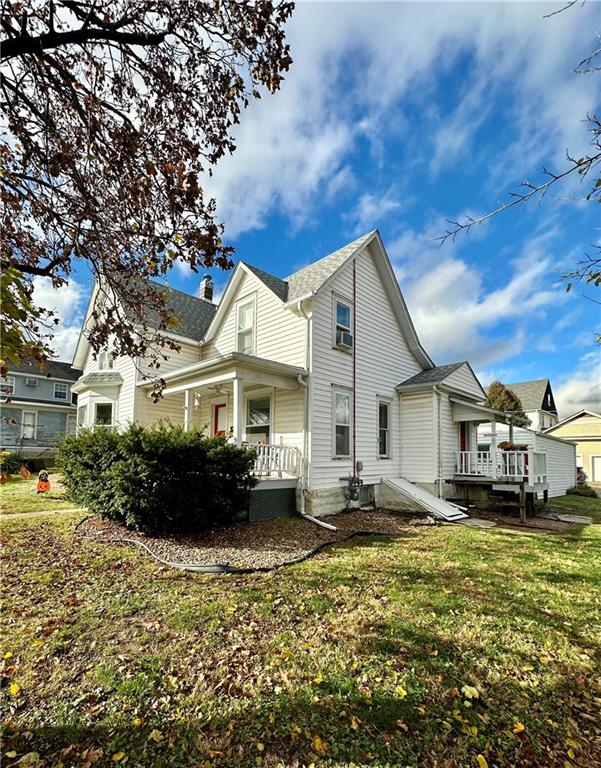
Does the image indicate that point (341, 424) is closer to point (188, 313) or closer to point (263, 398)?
point (263, 398)

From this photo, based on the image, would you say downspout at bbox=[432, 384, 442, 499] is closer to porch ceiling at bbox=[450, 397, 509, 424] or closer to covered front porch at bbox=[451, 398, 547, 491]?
covered front porch at bbox=[451, 398, 547, 491]

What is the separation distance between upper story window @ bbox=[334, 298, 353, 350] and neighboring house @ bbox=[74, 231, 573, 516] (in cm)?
4

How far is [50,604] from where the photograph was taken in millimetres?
4203

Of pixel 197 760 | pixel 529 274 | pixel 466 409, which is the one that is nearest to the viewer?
pixel 197 760

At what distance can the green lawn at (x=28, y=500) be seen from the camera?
31.0 ft

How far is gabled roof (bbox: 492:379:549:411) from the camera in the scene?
120 ft

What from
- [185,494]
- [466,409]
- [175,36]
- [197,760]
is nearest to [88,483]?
[185,494]

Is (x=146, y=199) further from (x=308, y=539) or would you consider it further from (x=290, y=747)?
(x=308, y=539)

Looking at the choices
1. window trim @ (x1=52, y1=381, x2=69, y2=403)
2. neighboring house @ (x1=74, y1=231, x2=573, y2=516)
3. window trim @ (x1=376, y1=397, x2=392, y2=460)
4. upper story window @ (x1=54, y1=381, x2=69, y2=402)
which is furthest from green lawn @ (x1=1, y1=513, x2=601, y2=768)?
upper story window @ (x1=54, y1=381, x2=69, y2=402)

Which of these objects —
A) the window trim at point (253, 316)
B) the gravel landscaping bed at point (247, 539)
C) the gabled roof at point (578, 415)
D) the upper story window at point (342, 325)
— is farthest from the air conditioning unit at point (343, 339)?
the gabled roof at point (578, 415)

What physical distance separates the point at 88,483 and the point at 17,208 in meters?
5.64

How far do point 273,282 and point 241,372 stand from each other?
167 inches

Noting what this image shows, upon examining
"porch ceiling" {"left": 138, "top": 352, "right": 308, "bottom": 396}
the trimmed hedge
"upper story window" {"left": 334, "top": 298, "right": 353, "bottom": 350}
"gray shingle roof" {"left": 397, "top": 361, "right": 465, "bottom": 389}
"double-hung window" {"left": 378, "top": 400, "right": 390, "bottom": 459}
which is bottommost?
the trimmed hedge

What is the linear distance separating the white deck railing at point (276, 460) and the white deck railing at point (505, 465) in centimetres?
603
